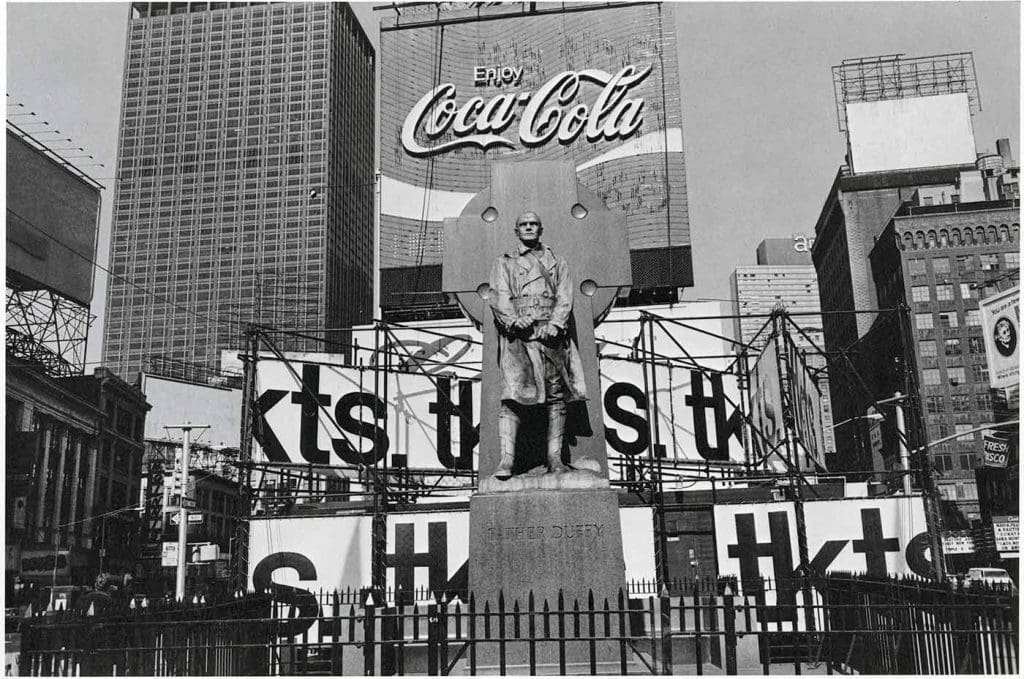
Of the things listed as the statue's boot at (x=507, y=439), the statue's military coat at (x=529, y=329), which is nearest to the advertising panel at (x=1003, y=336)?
the statue's military coat at (x=529, y=329)

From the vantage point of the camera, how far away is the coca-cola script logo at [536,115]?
1398 inches

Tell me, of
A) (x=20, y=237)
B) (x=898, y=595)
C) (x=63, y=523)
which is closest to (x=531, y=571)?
(x=898, y=595)

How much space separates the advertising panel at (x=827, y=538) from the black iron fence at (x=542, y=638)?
1047 cm

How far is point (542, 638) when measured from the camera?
→ 6.83 m

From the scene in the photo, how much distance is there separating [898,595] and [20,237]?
34492 mm

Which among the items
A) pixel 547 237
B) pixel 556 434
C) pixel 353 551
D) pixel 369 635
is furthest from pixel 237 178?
pixel 369 635

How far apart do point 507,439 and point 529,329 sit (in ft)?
3.54

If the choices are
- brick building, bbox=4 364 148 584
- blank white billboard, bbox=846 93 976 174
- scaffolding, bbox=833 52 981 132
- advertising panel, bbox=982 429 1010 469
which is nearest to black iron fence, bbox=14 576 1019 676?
brick building, bbox=4 364 148 584

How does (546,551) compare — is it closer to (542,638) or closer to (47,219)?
(542,638)

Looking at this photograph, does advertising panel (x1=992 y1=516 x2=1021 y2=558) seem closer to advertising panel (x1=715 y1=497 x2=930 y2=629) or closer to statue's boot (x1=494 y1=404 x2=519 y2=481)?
advertising panel (x1=715 y1=497 x2=930 y2=629)

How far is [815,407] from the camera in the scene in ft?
77.2

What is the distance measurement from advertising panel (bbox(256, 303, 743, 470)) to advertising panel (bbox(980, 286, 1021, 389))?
28.7 feet

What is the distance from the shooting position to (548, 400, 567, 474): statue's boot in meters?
8.80

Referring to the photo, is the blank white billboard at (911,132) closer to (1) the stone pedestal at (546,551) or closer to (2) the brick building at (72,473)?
(2) the brick building at (72,473)
